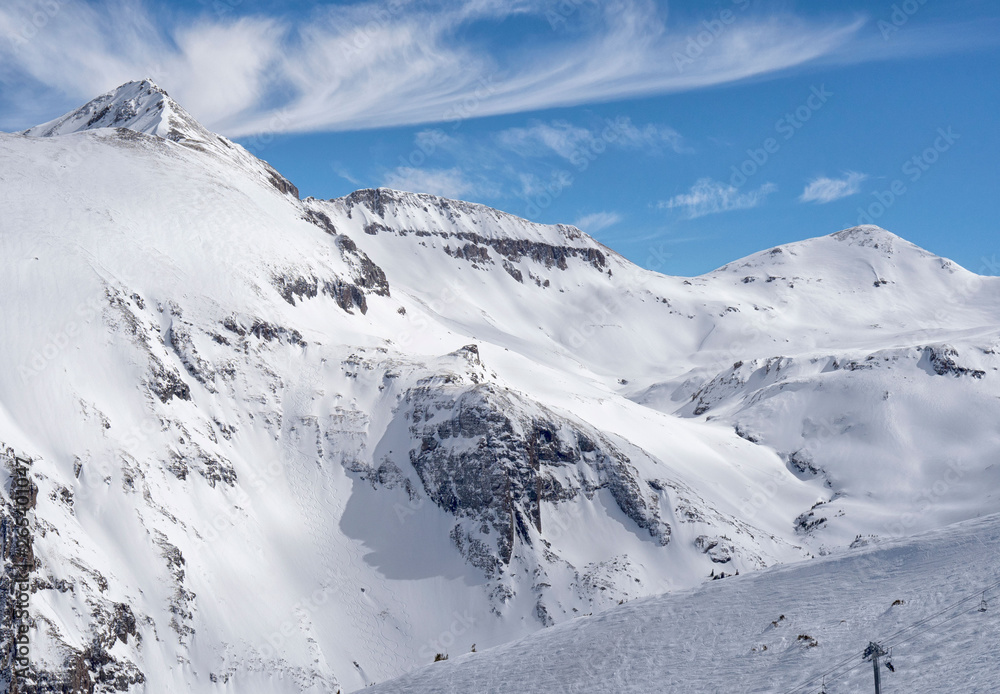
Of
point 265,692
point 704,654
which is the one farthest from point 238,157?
point 704,654

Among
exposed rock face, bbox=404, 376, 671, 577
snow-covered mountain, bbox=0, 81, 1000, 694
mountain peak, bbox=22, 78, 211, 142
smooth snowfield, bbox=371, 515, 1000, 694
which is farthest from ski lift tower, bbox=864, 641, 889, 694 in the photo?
mountain peak, bbox=22, 78, 211, 142

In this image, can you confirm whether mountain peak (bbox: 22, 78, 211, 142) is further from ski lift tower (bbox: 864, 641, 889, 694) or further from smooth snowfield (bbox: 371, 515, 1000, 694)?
ski lift tower (bbox: 864, 641, 889, 694)

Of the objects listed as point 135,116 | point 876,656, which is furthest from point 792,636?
point 135,116

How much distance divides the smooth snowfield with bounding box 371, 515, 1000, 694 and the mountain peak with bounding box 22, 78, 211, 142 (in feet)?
437

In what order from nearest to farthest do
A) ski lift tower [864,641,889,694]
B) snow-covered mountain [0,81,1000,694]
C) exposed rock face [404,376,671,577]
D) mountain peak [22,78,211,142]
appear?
ski lift tower [864,641,889,694]
snow-covered mountain [0,81,1000,694]
exposed rock face [404,376,671,577]
mountain peak [22,78,211,142]

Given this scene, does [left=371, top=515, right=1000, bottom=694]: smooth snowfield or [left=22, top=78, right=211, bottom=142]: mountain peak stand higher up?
[left=22, top=78, right=211, bottom=142]: mountain peak

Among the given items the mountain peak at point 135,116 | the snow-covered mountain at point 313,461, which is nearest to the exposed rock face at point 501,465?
the snow-covered mountain at point 313,461

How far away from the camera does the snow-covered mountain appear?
59031 millimetres

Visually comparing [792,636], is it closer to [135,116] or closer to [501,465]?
[501,465]

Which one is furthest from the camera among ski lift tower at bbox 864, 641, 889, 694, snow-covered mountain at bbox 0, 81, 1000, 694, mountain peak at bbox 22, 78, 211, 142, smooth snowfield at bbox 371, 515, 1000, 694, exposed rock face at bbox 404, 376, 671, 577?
mountain peak at bbox 22, 78, 211, 142

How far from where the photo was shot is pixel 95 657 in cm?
4994

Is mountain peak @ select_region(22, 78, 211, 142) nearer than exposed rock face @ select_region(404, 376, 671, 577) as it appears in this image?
No

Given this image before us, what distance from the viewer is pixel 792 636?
46.8 feet

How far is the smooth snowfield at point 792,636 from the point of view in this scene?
12.2 metres
